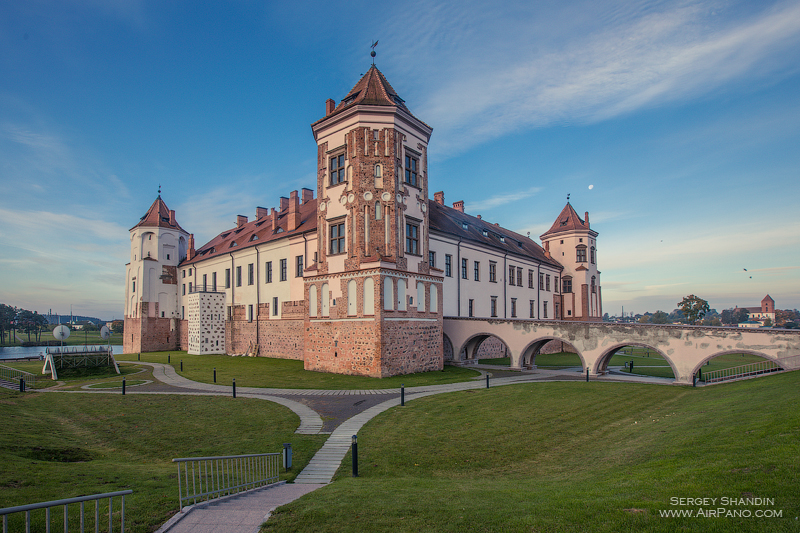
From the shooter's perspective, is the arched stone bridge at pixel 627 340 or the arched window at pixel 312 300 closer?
the arched stone bridge at pixel 627 340

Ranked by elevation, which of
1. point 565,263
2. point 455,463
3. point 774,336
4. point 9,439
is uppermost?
point 565,263

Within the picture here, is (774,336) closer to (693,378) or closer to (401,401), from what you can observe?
(693,378)

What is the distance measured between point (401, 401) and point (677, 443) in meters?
10.1

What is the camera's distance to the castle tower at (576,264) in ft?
172

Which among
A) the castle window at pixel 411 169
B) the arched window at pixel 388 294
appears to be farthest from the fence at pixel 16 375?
the castle window at pixel 411 169

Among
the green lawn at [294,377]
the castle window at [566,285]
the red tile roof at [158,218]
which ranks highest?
the red tile roof at [158,218]

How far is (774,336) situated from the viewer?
20.5m

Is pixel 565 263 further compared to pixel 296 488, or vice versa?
pixel 565 263

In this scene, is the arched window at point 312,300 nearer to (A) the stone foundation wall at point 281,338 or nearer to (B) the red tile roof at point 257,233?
(A) the stone foundation wall at point 281,338

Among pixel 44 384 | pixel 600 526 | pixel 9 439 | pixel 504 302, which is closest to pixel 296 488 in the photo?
pixel 600 526

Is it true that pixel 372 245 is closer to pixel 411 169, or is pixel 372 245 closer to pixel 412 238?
pixel 412 238

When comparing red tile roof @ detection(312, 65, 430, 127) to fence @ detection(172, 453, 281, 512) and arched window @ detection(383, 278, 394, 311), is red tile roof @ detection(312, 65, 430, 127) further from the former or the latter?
fence @ detection(172, 453, 281, 512)

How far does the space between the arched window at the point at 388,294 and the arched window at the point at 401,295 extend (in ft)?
1.81

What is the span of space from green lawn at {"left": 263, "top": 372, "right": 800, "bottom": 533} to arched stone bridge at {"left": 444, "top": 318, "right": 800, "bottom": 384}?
2.85 m
